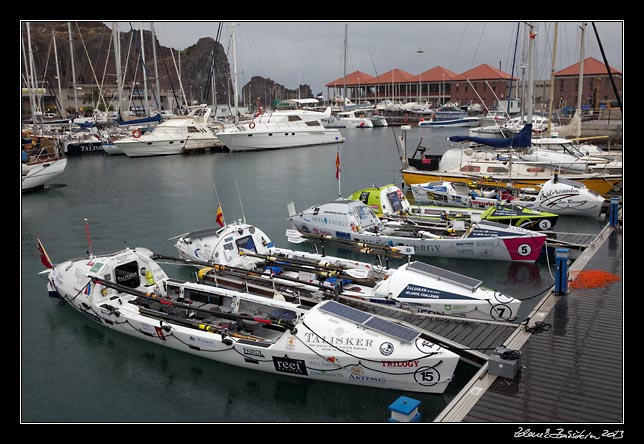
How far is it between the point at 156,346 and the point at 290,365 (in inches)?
194

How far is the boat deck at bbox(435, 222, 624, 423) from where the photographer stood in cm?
1064

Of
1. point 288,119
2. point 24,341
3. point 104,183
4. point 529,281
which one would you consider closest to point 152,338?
point 24,341

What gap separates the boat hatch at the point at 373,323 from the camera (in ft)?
43.6

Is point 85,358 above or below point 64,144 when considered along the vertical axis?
below

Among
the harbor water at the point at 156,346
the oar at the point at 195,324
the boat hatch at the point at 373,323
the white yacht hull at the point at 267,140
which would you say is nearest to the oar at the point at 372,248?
the harbor water at the point at 156,346

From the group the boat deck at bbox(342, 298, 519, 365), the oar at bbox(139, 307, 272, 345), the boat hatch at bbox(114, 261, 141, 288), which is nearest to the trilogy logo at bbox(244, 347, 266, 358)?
the oar at bbox(139, 307, 272, 345)

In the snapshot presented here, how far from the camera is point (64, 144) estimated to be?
249 ft

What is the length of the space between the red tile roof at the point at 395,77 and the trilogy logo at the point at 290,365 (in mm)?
149307

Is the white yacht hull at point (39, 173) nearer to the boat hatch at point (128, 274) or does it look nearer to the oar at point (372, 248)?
the oar at point (372, 248)

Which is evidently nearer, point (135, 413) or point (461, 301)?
point (135, 413)

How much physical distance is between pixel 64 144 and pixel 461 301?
72.4 metres

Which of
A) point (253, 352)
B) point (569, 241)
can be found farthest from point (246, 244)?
point (569, 241)

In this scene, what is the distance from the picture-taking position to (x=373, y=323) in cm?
1373

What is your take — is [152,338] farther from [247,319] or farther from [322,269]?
[322,269]
